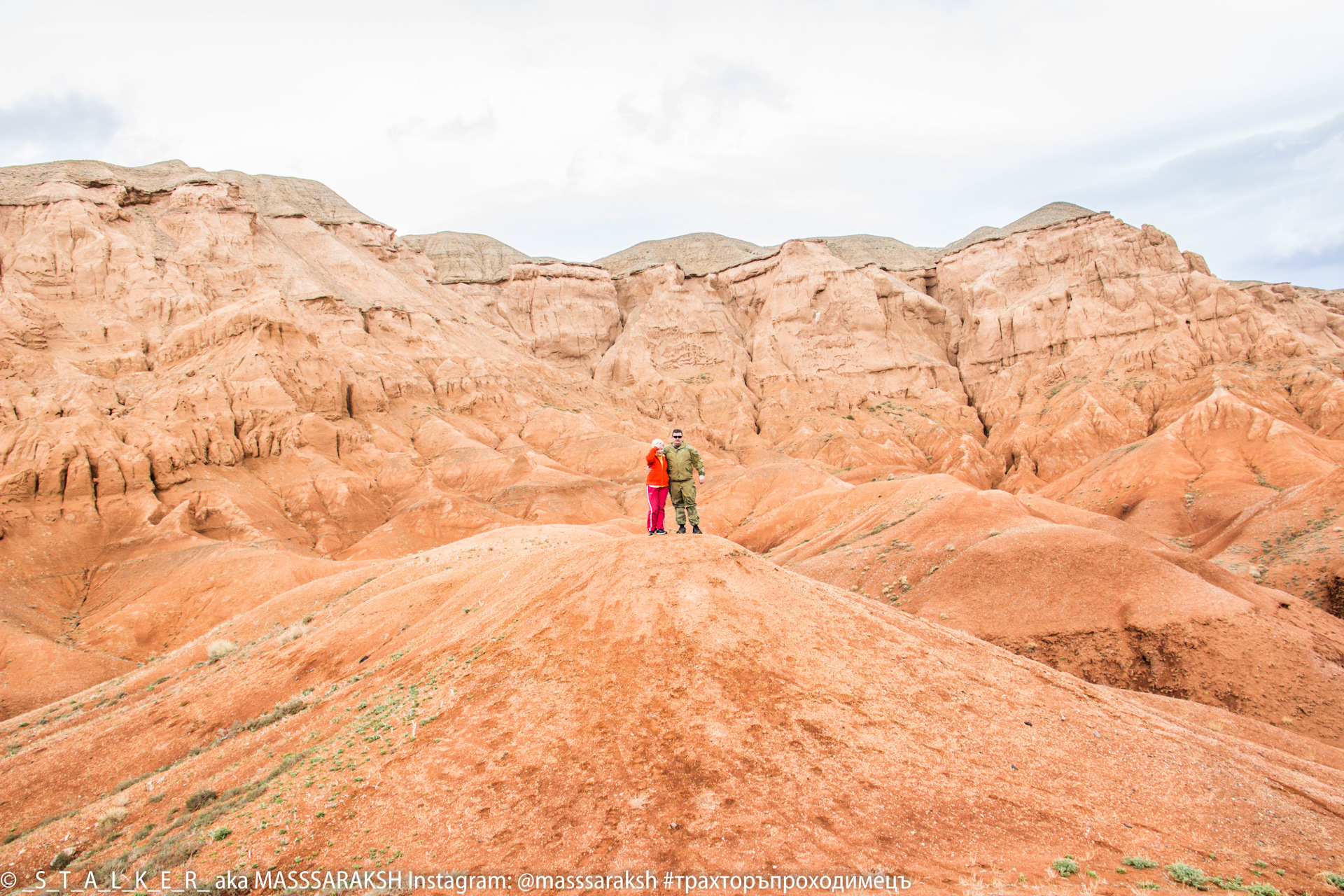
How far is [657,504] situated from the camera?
11.7m

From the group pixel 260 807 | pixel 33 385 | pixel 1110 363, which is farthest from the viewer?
pixel 1110 363

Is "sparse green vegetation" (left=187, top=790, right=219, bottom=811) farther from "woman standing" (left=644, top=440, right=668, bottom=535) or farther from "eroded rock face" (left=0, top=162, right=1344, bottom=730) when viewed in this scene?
"eroded rock face" (left=0, top=162, right=1344, bottom=730)

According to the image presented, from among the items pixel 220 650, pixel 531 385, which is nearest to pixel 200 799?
pixel 220 650

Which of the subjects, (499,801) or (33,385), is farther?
(33,385)

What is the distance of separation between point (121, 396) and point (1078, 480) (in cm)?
6942

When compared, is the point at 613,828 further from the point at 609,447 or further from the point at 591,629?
the point at 609,447

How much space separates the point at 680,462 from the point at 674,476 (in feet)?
0.99

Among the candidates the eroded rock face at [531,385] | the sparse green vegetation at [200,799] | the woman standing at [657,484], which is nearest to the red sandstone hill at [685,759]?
the sparse green vegetation at [200,799]

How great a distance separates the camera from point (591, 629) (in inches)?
344

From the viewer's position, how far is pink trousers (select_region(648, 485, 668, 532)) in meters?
11.6

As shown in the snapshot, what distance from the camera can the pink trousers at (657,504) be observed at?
1155 centimetres

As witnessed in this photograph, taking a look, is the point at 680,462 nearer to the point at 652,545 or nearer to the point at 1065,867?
the point at 652,545

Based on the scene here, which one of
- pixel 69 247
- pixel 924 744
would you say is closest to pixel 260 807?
pixel 924 744

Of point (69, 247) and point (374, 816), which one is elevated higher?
point (69, 247)
